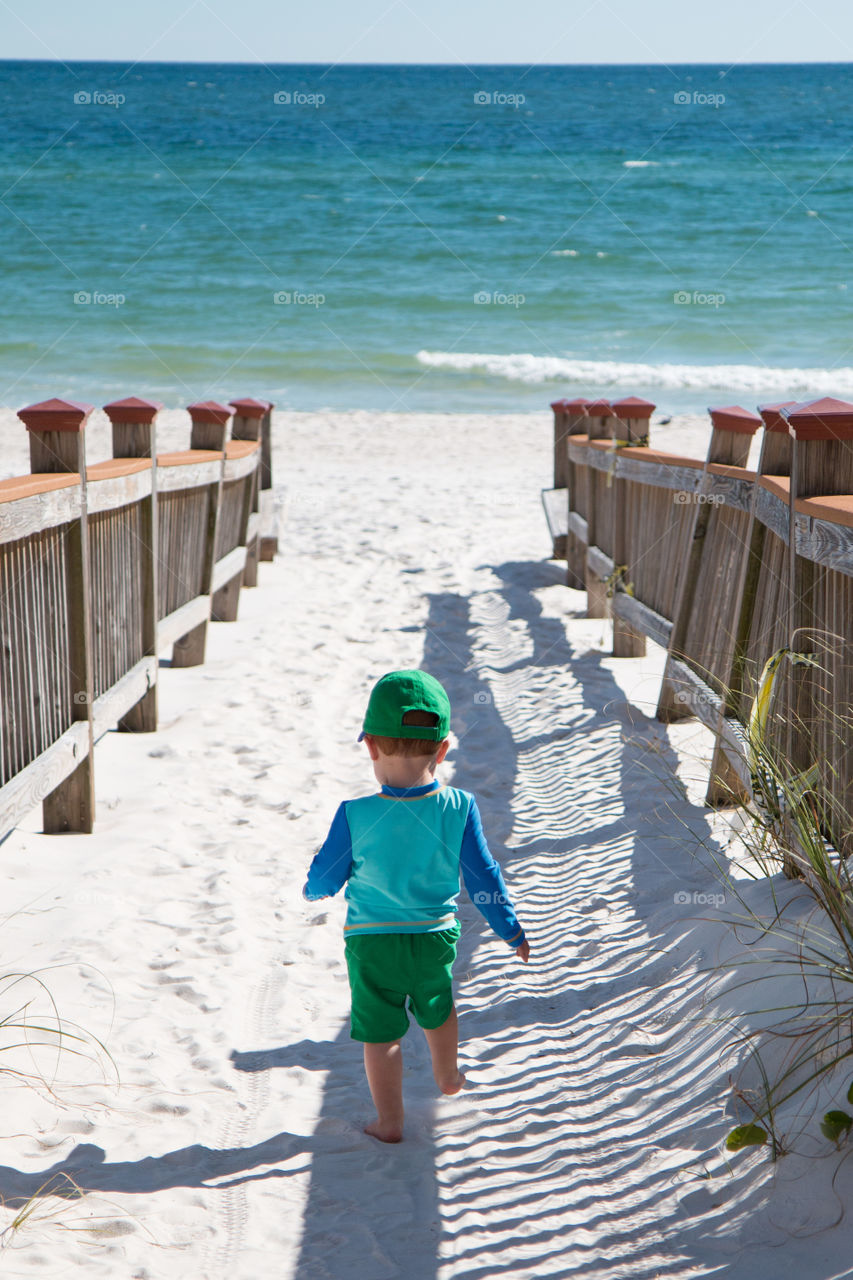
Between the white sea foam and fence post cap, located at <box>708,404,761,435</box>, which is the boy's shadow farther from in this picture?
the white sea foam

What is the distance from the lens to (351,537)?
35.1 feet

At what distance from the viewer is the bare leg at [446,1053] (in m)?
2.63

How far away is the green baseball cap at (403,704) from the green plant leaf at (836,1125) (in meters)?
1.18

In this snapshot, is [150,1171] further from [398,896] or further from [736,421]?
[736,421]

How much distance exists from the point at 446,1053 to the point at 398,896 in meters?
0.43

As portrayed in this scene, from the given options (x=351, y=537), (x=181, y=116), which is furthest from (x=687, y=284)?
(x=181, y=116)

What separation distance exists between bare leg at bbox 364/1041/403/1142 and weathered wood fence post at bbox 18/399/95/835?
6.97 ft

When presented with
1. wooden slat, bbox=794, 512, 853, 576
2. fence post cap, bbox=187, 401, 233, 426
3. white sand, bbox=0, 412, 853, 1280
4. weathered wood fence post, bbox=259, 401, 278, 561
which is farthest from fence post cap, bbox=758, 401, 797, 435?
weathered wood fence post, bbox=259, 401, 278, 561

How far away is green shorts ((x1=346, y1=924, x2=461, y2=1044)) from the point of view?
2.56 meters

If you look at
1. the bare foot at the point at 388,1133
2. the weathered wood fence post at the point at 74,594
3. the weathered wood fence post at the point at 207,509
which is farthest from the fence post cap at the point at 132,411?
the bare foot at the point at 388,1133

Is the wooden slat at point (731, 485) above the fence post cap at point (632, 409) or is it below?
below

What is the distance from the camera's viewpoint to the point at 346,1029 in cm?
315

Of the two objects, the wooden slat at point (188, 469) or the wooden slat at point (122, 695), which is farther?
the wooden slat at point (188, 469)

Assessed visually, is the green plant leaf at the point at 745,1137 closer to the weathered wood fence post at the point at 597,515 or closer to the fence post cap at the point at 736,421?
the fence post cap at the point at 736,421
